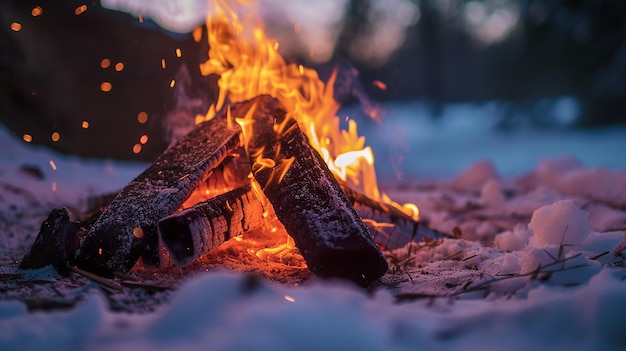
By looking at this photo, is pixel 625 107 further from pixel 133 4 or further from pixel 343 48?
pixel 133 4

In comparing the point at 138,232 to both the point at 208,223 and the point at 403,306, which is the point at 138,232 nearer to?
the point at 208,223

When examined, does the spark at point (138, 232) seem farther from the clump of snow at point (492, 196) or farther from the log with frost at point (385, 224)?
the clump of snow at point (492, 196)

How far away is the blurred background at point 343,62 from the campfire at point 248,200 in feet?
3.47

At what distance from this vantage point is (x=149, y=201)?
7.98ft

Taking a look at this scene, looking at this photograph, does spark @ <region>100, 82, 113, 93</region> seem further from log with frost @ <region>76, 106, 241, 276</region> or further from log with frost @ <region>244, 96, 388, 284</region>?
log with frost @ <region>244, 96, 388, 284</region>

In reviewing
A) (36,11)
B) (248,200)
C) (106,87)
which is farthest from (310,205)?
(106,87)

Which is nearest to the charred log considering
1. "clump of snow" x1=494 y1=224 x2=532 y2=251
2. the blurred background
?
the blurred background

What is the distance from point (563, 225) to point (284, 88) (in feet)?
6.60

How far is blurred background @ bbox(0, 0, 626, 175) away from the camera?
23.0ft

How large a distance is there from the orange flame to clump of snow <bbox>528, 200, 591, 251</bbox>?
1.34 meters

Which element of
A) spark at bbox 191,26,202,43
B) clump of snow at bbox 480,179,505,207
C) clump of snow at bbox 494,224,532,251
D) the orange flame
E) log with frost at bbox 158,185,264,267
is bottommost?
log with frost at bbox 158,185,264,267

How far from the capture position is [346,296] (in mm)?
1479

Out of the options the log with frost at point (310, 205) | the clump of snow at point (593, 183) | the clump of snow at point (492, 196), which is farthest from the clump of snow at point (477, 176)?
the log with frost at point (310, 205)

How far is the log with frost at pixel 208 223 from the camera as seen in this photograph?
2.19 meters
